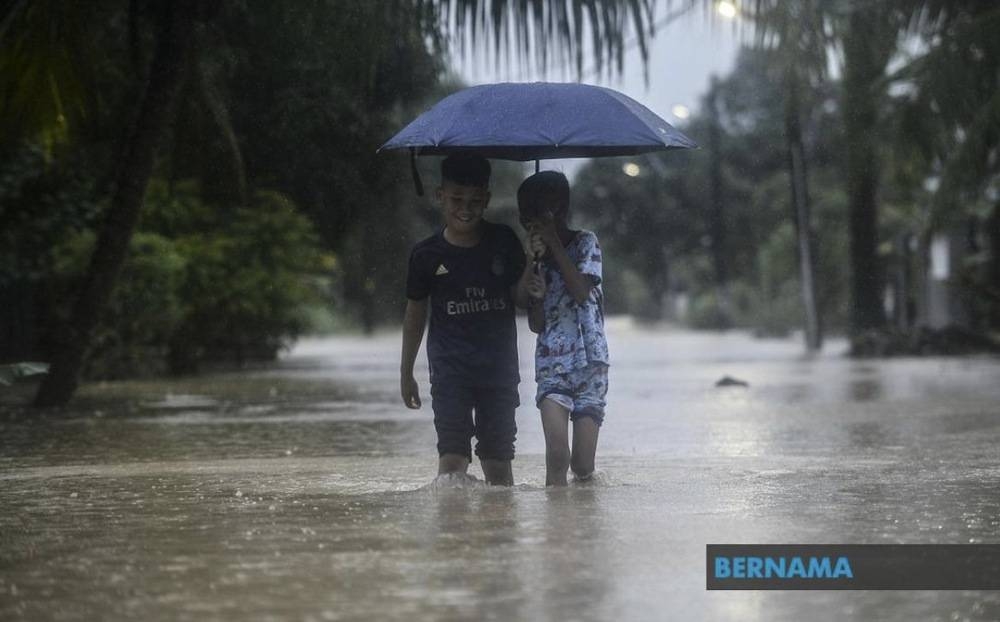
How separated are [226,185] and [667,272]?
233 ft

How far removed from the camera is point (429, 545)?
7.38 m

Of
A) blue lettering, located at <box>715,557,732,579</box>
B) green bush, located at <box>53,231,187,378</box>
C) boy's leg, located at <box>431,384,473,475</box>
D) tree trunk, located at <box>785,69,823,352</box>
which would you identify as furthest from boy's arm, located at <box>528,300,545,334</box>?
tree trunk, located at <box>785,69,823,352</box>

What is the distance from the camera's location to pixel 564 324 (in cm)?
891

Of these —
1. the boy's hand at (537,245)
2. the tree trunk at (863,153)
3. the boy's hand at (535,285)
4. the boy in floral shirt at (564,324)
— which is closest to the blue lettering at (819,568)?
the boy in floral shirt at (564,324)

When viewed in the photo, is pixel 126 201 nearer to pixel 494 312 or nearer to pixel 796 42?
pixel 796 42

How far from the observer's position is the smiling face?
28.6 ft

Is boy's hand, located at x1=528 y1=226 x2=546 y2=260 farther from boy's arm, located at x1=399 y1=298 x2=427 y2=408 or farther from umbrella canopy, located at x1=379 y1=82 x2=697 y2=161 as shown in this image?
boy's arm, located at x1=399 y1=298 x2=427 y2=408

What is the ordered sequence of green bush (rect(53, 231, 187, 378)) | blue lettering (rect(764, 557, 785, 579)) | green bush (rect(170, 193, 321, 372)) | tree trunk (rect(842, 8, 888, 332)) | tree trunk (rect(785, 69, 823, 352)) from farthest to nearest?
tree trunk (rect(785, 69, 823, 352)) < green bush (rect(170, 193, 321, 372)) < tree trunk (rect(842, 8, 888, 332)) < green bush (rect(53, 231, 187, 378)) < blue lettering (rect(764, 557, 785, 579))

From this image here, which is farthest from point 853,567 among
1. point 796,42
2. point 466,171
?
point 796,42

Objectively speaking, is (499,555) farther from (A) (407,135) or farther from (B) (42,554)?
(A) (407,135)

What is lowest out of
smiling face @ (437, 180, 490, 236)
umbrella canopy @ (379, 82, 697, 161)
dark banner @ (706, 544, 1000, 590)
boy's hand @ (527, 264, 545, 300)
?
dark banner @ (706, 544, 1000, 590)

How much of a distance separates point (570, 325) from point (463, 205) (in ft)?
2.45

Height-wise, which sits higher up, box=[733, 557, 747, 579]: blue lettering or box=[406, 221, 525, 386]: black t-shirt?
box=[406, 221, 525, 386]: black t-shirt

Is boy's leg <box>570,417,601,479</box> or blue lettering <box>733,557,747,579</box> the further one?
boy's leg <box>570,417,601,479</box>
